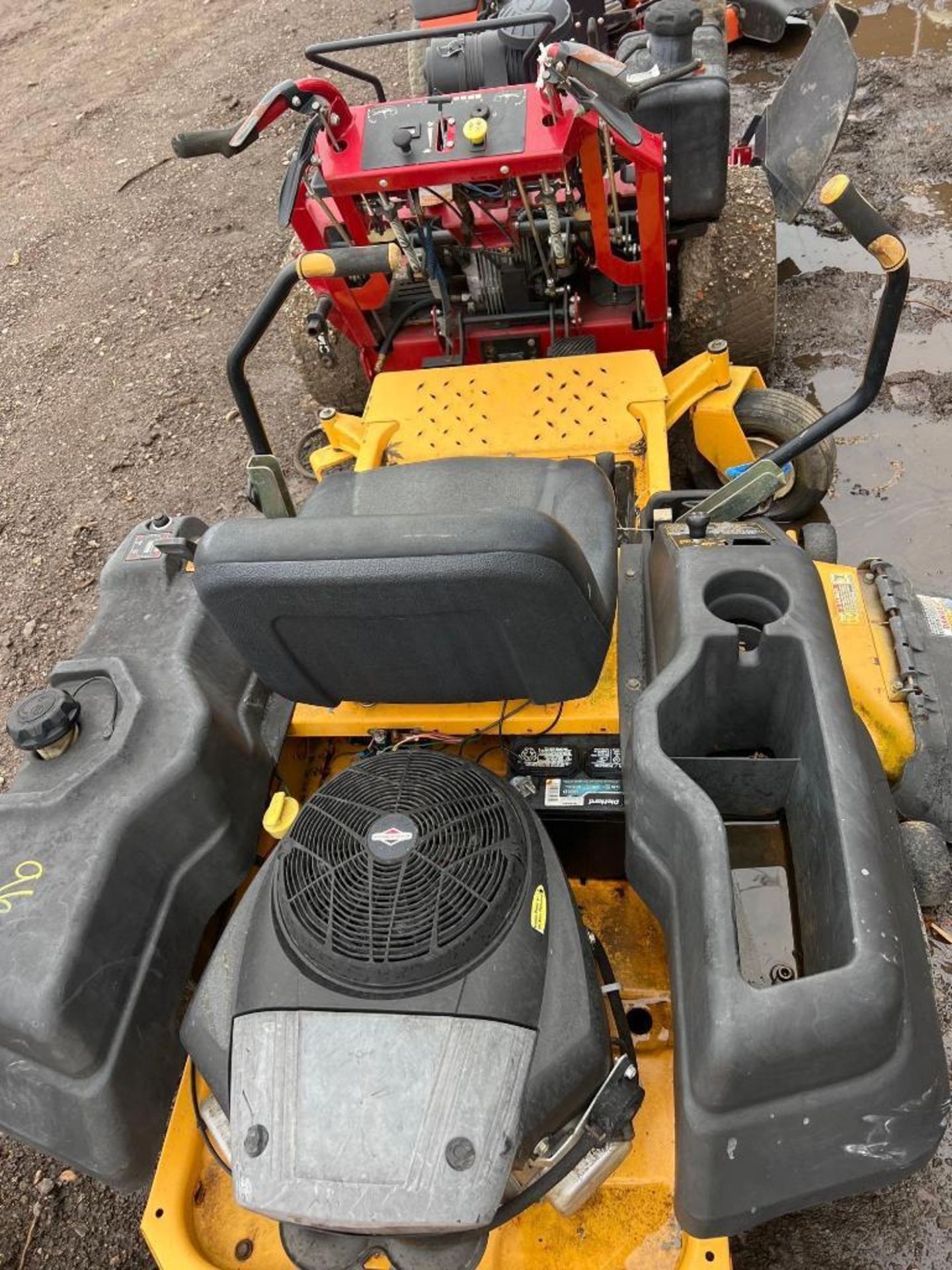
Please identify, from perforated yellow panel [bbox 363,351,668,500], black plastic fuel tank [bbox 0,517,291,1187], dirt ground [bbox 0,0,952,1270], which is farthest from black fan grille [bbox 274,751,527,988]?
perforated yellow panel [bbox 363,351,668,500]

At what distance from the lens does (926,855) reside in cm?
188

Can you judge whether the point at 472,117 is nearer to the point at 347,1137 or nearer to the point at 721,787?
the point at 721,787

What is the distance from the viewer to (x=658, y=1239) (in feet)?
4.77

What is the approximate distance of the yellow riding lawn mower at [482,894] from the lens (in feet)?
3.97

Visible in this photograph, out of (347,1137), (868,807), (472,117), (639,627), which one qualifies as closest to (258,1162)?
(347,1137)

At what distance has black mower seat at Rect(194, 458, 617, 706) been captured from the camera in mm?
1328

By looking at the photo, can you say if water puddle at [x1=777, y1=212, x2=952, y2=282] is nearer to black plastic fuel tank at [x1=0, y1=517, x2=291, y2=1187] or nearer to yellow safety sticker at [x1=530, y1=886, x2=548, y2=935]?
black plastic fuel tank at [x1=0, y1=517, x2=291, y2=1187]

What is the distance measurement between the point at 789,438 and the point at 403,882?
2.01m

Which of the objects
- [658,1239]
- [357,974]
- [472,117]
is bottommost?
[658,1239]

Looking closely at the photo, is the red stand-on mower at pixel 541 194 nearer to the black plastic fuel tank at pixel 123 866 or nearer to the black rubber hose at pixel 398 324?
the black rubber hose at pixel 398 324

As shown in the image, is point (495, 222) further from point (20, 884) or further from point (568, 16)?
point (20, 884)

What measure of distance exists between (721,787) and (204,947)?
1002mm

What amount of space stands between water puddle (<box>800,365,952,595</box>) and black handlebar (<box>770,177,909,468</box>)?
612 millimetres

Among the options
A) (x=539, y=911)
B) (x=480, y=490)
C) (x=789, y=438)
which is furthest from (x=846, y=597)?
(x=539, y=911)
